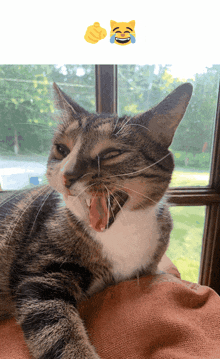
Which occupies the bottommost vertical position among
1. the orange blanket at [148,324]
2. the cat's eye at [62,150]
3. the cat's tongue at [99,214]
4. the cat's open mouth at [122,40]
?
the orange blanket at [148,324]

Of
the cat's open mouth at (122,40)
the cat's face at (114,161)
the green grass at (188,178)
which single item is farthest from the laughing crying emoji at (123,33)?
the green grass at (188,178)

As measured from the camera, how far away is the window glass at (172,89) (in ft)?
2.16

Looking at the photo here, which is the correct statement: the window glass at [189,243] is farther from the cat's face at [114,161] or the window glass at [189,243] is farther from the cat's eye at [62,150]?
the cat's eye at [62,150]

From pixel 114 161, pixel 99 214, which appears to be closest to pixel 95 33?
pixel 114 161

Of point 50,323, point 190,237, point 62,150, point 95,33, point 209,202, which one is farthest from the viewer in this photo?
point 209,202

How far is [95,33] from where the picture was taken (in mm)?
720

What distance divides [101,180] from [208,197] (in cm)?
84

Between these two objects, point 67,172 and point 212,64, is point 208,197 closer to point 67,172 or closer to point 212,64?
point 212,64

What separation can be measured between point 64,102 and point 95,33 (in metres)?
0.27

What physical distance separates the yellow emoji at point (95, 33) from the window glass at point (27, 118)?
15 centimetres

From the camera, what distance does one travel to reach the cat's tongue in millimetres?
501

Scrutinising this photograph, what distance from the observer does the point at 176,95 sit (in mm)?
532

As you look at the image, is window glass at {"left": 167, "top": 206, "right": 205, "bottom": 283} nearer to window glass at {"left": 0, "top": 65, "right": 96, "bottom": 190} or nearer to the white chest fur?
the white chest fur

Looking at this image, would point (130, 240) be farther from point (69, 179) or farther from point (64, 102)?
point (64, 102)
